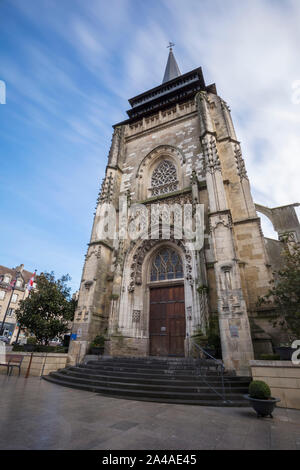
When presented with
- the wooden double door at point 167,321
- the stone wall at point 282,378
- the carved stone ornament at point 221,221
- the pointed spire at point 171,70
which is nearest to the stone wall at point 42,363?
the wooden double door at point 167,321

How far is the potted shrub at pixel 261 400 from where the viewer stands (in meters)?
4.30

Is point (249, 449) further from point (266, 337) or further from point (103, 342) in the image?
point (103, 342)

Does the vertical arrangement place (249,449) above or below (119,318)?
below

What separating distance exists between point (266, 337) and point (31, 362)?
9.84 m

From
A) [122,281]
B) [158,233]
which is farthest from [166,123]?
[122,281]

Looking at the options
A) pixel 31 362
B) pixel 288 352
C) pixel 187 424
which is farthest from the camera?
pixel 31 362

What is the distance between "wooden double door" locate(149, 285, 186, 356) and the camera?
1088 centimetres

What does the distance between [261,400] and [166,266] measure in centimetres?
844

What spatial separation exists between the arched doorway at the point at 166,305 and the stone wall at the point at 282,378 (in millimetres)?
5045

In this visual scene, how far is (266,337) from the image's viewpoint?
8.45 meters

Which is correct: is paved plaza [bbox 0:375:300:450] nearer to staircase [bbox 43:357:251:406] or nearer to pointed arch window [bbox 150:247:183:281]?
staircase [bbox 43:357:251:406]

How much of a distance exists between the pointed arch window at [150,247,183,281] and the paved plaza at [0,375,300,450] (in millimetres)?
7178

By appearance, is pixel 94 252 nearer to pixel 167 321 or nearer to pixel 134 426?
pixel 167 321

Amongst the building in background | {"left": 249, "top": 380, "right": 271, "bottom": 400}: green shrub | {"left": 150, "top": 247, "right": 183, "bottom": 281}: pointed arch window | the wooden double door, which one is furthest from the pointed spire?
the building in background
